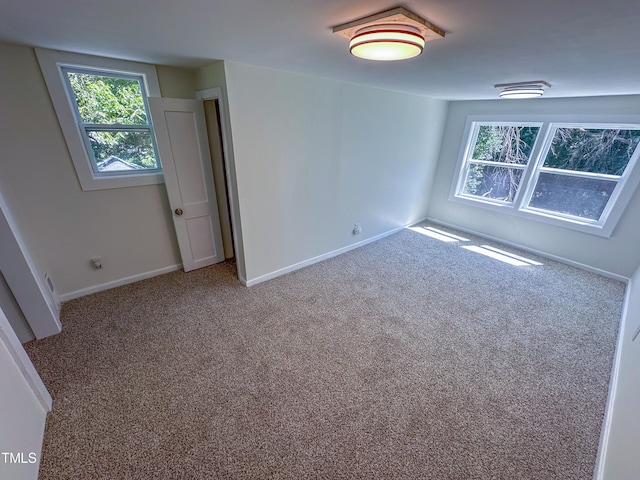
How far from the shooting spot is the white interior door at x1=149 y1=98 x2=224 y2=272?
2555 mm

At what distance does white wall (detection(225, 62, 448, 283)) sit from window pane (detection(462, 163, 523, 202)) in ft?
3.44

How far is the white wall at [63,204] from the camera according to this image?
2.00 m

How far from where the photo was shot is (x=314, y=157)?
294cm

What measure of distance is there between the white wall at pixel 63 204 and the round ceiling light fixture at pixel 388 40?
2182 mm

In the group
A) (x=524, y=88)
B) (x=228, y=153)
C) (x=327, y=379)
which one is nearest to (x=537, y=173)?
(x=524, y=88)

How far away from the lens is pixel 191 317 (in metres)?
2.43

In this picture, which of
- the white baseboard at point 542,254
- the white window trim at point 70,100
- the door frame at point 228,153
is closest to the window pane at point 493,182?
the white baseboard at point 542,254

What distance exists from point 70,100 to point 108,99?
0.93ft

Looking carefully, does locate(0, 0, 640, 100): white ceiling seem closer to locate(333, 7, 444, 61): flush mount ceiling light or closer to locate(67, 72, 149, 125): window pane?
locate(333, 7, 444, 61): flush mount ceiling light

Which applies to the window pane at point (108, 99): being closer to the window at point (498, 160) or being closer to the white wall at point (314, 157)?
the white wall at point (314, 157)

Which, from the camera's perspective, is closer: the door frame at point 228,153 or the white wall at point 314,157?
the door frame at point 228,153

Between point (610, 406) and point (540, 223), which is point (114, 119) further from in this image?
point (540, 223)

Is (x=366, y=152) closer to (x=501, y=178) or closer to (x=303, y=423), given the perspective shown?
(x=501, y=178)

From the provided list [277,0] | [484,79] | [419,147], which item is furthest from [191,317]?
[419,147]
